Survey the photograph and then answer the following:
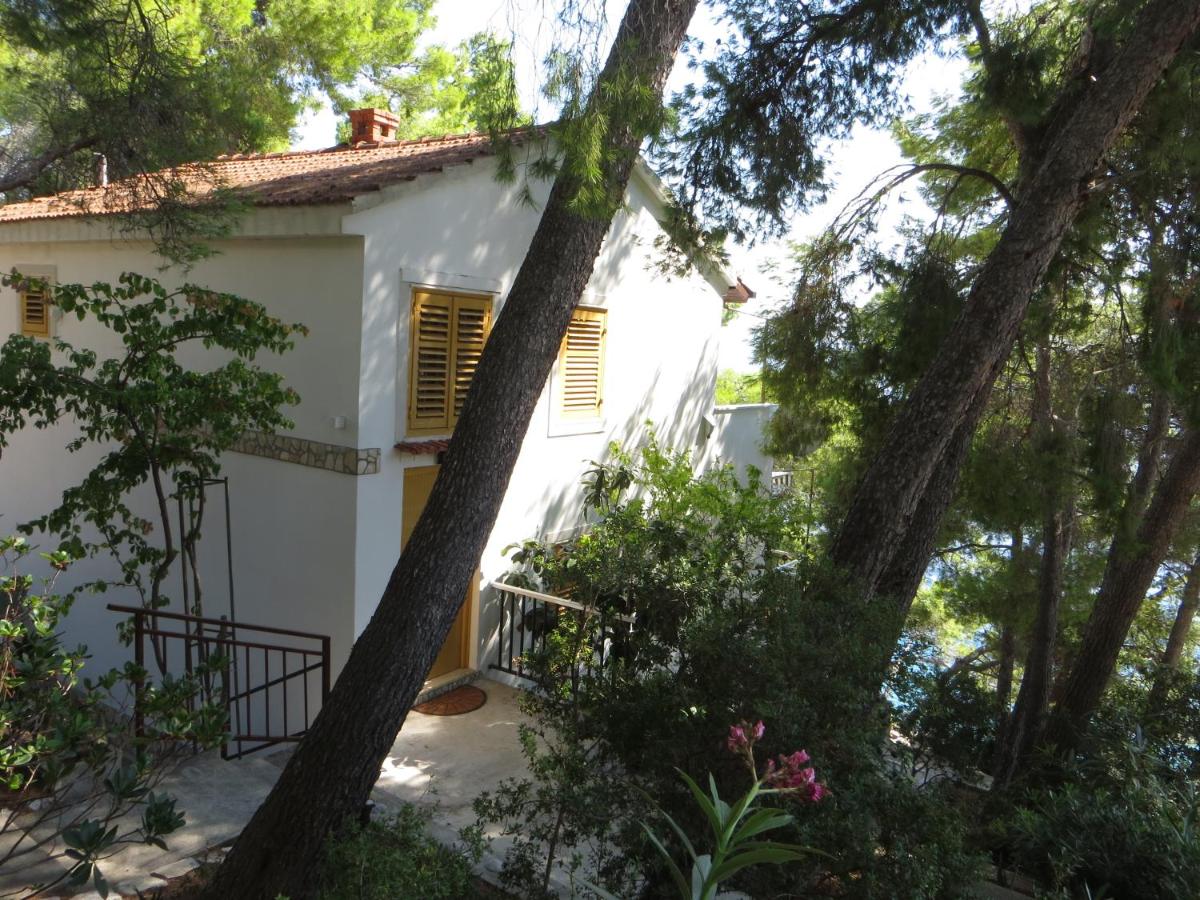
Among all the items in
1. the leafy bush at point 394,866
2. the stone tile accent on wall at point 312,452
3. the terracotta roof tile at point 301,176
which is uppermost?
the terracotta roof tile at point 301,176

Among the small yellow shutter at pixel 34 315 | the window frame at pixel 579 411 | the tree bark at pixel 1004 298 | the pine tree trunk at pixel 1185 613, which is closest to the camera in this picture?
A: the tree bark at pixel 1004 298

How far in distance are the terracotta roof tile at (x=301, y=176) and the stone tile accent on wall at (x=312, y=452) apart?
79.4 inches

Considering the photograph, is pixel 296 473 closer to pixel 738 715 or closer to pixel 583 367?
pixel 583 367

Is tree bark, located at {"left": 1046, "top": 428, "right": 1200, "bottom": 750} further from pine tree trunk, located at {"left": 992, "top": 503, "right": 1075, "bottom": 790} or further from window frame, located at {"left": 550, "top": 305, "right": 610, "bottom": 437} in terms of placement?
window frame, located at {"left": 550, "top": 305, "right": 610, "bottom": 437}

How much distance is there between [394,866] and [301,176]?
686 cm

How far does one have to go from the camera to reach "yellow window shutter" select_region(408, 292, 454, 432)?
7.78m

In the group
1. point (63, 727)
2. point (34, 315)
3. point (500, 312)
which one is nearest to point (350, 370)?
point (500, 312)

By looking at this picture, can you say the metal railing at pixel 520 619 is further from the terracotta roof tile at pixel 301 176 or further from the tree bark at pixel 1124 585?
the tree bark at pixel 1124 585

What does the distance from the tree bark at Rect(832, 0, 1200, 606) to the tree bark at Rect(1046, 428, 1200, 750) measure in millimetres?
3795

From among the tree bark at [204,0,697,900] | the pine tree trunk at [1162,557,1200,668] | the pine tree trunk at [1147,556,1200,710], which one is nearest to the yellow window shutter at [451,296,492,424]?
the tree bark at [204,0,697,900]

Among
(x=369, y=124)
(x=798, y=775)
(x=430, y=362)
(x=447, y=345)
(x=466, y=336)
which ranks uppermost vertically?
(x=369, y=124)

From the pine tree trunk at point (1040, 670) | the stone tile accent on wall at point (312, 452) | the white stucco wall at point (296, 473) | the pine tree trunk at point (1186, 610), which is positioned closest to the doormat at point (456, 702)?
the white stucco wall at point (296, 473)

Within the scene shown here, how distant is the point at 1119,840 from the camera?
4.70 m

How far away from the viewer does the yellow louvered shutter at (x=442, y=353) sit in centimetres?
780
